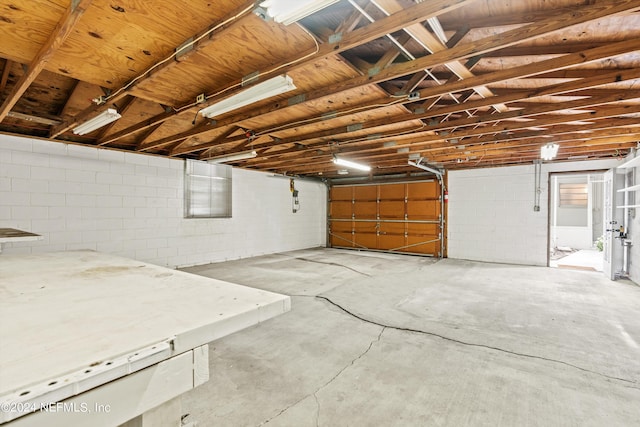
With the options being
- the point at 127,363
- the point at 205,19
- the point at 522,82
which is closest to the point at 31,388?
the point at 127,363

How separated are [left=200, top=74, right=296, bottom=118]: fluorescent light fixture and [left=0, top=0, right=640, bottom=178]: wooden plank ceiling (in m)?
0.08

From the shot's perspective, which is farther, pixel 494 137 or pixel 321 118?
pixel 494 137

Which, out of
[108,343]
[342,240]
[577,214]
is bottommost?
[342,240]

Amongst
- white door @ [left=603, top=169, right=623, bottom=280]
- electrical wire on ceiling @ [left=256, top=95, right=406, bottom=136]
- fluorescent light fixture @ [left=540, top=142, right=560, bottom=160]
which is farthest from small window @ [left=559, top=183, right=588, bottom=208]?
electrical wire on ceiling @ [left=256, top=95, right=406, bottom=136]

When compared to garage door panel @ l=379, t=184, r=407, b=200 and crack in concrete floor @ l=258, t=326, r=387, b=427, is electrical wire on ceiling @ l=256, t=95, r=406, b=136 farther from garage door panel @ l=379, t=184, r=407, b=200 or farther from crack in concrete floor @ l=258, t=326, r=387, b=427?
garage door panel @ l=379, t=184, r=407, b=200

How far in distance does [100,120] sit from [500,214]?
312 inches

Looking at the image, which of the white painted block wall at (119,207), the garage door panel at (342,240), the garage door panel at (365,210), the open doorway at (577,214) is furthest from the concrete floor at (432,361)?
the open doorway at (577,214)

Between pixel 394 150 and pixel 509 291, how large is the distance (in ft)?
10.2

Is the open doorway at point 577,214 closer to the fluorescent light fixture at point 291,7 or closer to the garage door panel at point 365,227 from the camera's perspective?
the garage door panel at point 365,227

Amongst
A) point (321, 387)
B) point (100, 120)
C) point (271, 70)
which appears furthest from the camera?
point (100, 120)

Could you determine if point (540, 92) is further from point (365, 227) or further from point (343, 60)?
point (365, 227)

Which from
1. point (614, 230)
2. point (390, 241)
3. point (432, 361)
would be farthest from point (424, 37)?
point (390, 241)

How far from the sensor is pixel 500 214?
273 inches

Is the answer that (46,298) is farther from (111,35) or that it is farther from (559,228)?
(559,228)
